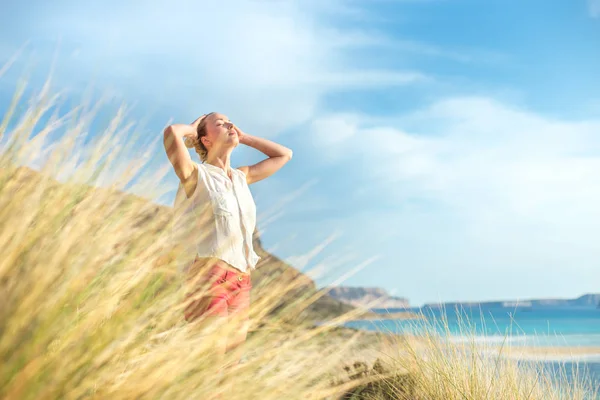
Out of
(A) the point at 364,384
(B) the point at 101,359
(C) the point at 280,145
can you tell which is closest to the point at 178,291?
(B) the point at 101,359

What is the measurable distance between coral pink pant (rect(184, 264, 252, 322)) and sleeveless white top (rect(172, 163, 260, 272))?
6 cm

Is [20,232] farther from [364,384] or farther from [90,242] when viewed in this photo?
[364,384]

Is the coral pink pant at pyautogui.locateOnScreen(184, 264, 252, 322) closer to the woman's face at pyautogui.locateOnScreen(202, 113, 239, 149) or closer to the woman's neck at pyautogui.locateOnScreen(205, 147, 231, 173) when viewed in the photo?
the woman's neck at pyautogui.locateOnScreen(205, 147, 231, 173)

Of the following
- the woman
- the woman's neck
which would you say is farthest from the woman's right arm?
the woman's neck

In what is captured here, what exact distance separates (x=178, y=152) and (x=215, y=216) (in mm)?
357

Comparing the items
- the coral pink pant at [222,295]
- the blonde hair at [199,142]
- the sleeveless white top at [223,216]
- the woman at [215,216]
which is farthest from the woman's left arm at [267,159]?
the coral pink pant at [222,295]

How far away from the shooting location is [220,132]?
10.9 ft

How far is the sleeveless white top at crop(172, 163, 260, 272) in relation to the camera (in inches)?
114

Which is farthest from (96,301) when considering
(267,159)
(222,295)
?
A: (267,159)

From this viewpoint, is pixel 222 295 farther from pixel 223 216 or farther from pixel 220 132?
pixel 220 132

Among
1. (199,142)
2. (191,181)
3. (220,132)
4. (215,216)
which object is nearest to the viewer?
(215,216)

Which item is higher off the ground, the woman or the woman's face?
the woman's face

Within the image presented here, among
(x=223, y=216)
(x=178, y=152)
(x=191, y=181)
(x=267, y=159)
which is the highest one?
(x=267, y=159)

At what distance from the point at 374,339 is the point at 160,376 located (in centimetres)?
279
